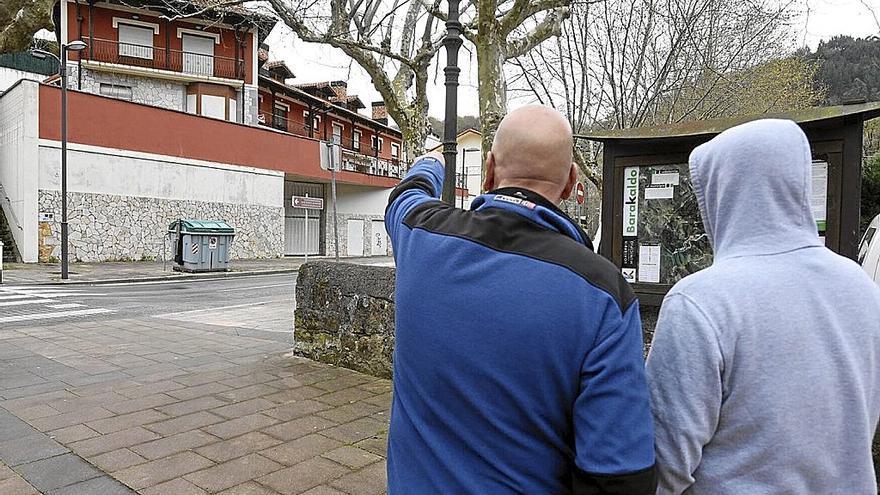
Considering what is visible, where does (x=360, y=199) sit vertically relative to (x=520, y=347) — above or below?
above

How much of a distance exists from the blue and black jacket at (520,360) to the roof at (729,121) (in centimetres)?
261

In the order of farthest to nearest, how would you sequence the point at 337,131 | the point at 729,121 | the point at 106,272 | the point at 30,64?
the point at 337,131 < the point at 30,64 < the point at 106,272 < the point at 729,121

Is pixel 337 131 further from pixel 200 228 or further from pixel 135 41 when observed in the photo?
pixel 200 228

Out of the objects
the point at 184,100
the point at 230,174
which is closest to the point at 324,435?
the point at 230,174

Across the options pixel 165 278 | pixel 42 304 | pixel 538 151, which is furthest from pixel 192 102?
pixel 538 151

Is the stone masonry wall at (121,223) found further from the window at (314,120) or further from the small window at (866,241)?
the small window at (866,241)

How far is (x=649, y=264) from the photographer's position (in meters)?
4.24

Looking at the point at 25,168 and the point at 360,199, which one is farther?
the point at 360,199

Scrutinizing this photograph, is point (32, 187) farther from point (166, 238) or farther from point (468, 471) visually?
point (468, 471)

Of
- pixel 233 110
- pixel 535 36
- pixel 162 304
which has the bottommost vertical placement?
pixel 162 304

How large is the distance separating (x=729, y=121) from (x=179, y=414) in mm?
4259

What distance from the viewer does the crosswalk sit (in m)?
9.45

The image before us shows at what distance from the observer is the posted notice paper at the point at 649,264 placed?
4.21 meters

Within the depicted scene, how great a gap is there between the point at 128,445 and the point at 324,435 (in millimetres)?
1215
